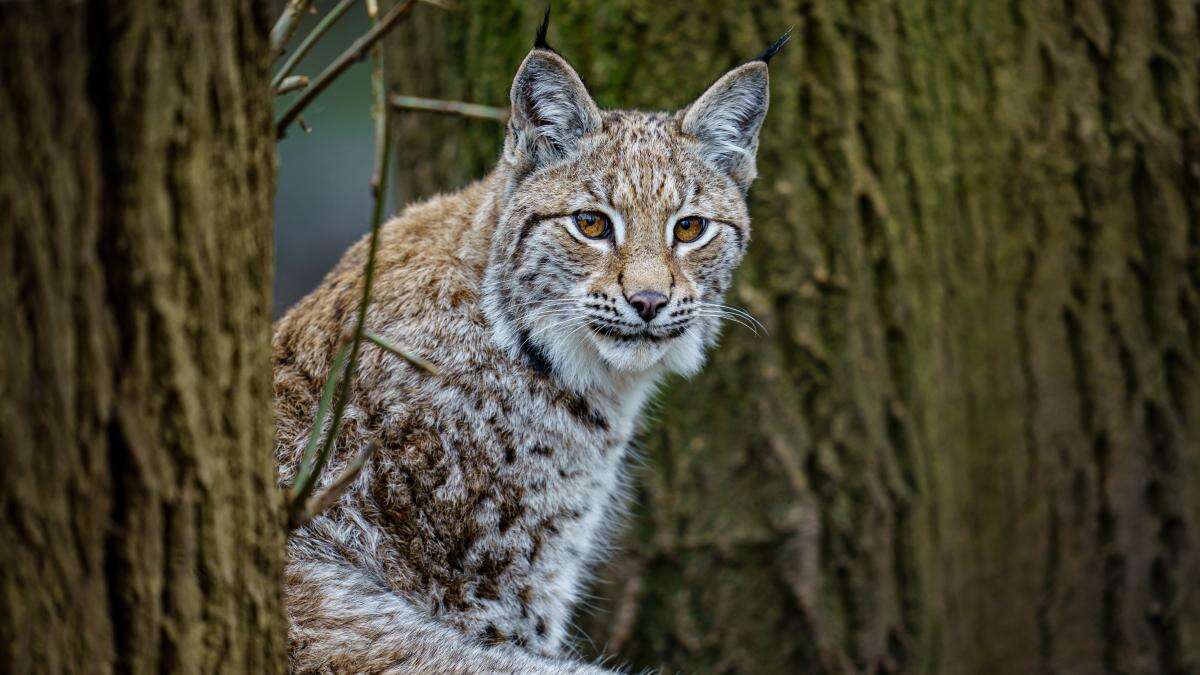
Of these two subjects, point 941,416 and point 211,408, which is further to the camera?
point 941,416

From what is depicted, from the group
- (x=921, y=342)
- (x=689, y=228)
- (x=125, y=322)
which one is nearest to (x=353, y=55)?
(x=125, y=322)

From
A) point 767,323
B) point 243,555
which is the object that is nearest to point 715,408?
point 767,323

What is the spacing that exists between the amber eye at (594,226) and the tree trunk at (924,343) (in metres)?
1.37

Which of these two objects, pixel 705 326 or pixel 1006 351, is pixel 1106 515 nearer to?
pixel 1006 351

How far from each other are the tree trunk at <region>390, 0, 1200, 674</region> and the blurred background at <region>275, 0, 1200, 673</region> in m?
0.01

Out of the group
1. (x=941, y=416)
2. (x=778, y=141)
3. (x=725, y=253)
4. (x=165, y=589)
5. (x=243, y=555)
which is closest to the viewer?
(x=165, y=589)

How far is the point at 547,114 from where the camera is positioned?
3.74 metres

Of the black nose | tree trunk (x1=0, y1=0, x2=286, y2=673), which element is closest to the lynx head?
the black nose

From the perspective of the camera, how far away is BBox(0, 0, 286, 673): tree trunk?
1659 mm

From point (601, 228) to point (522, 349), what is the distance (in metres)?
0.49

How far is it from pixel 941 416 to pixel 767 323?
0.99 meters

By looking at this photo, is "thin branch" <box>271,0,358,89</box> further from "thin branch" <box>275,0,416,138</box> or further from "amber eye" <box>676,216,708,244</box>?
"amber eye" <box>676,216,708,244</box>

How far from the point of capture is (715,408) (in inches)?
194

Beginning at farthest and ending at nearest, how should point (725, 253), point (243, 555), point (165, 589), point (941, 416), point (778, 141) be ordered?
point (941, 416) → point (778, 141) → point (725, 253) → point (243, 555) → point (165, 589)
